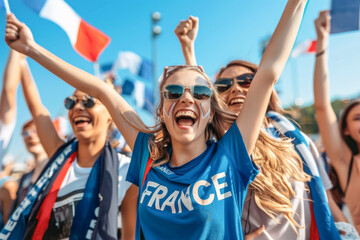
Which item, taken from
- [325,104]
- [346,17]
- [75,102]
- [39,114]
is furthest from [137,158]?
[346,17]

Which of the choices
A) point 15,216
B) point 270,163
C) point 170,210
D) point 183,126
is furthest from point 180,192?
point 15,216

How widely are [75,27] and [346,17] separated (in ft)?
11.0

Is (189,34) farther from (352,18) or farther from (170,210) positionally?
(352,18)

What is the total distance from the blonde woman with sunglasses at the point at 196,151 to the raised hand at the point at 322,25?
1218 millimetres

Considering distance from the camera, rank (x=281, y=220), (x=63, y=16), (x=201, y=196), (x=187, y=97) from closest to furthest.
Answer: (x=201, y=196) → (x=187, y=97) → (x=281, y=220) → (x=63, y=16)

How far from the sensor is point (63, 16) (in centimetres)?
361

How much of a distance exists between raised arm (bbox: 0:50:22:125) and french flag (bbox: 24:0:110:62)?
1.02 meters

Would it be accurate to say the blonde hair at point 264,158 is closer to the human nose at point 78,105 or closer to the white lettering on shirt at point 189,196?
the white lettering on shirt at point 189,196

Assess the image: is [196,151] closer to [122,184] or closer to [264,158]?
[264,158]

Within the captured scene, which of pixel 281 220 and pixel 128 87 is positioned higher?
pixel 128 87

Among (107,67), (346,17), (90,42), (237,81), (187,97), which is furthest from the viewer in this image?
(107,67)

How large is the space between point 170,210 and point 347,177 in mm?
2136

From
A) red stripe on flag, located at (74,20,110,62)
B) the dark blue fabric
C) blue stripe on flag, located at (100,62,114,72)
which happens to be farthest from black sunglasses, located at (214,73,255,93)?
blue stripe on flag, located at (100,62,114,72)

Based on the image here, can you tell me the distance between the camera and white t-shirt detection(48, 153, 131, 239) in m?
2.23
